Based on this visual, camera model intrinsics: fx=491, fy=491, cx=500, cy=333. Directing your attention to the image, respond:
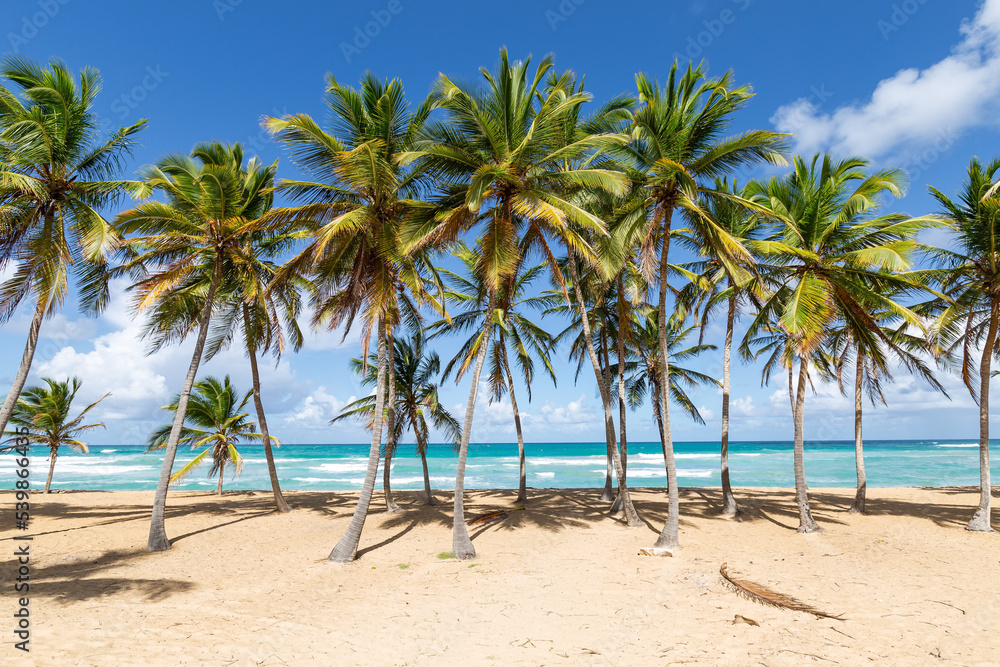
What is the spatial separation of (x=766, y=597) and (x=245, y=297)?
1270 centimetres

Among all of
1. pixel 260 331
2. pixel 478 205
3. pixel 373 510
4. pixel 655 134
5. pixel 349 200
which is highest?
pixel 655 134

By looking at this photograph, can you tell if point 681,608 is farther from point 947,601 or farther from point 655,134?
point 655,134

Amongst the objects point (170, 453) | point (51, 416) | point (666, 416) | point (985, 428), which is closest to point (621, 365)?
point (666, 416)

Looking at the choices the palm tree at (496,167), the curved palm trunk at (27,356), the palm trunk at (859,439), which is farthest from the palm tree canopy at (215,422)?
the palm trunk at (859,439)

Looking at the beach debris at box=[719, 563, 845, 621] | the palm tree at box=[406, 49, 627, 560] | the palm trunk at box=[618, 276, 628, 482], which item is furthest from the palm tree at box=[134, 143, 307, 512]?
the beach debris at box=[719, 563, 845, 621]

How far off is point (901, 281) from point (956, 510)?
8.61 metres

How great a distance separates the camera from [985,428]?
1188cm

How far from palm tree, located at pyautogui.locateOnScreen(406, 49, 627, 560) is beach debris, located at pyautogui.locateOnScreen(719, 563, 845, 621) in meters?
4.77

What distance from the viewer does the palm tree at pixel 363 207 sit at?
32.1 ft

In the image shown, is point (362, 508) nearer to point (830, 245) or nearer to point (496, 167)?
point (496, 167)

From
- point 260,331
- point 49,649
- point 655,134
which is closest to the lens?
point 49,649

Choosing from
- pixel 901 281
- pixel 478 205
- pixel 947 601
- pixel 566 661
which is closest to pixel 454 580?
pixel 566 661

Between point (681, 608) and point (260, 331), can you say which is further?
point (260, 331)

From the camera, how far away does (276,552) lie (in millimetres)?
10203
